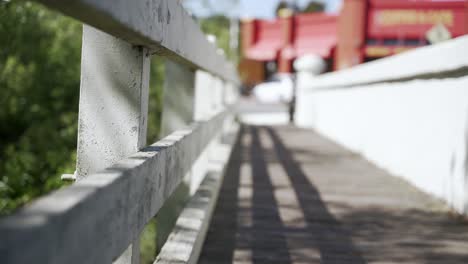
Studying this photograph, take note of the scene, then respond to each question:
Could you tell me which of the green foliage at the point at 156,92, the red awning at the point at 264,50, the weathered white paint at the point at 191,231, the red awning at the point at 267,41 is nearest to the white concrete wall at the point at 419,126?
the weathered white paint at the point at 191,231

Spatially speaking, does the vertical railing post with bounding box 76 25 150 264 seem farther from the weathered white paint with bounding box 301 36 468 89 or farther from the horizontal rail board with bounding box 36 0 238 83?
the weathered white paint with bounding box 301 36 468 89

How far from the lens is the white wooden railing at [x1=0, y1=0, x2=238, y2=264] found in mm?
1408

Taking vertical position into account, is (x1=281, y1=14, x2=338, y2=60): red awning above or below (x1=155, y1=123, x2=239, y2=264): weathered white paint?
above

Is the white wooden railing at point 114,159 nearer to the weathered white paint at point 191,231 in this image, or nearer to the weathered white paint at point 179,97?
the weathered white paint at point 191,231

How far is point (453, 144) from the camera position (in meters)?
5.74

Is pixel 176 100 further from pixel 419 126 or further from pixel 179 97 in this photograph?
pixel 419 126

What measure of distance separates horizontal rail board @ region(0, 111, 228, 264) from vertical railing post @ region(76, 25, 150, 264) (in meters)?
0.13

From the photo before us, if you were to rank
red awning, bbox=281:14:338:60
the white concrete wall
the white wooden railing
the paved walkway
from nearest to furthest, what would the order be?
the white wooden railing
the paved walkway
the white concrete wall
red awning, bbox=281:14:338:60

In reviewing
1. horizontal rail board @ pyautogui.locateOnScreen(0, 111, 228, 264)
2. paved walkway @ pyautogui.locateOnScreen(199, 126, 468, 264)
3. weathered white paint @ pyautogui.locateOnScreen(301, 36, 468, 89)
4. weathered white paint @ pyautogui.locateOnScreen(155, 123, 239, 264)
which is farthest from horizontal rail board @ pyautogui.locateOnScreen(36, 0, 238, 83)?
weathered white paint @ pyautogui.locateOnScreen(301, 36, 468, 89)

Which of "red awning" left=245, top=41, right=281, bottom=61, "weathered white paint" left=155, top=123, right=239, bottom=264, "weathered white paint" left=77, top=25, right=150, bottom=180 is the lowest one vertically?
"weathered white paint" left=155, top=123, right=239, bottom=264

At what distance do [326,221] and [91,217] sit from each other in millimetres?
3563

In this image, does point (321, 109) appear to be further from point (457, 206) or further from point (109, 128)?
point (109, 128)

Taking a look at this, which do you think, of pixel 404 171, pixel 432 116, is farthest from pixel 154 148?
pixel 404 171

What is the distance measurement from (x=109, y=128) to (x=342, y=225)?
2.79 meters
